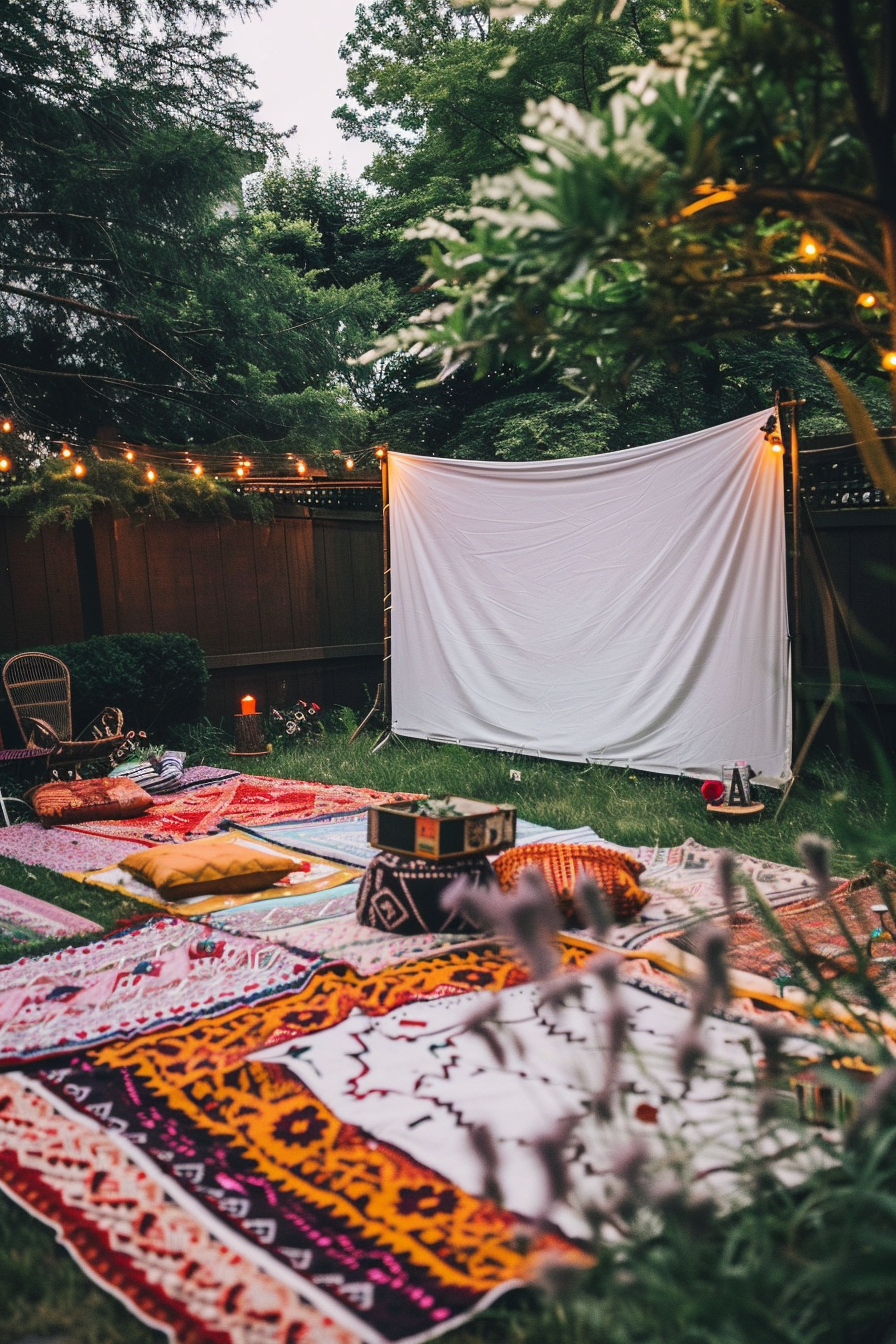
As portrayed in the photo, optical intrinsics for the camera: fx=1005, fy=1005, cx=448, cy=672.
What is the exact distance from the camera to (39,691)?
632 centimetres

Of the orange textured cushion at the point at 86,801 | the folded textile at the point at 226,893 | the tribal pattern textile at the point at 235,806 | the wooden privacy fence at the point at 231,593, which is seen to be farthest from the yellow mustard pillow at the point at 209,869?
the wooden privacy fence at the point at 231,593

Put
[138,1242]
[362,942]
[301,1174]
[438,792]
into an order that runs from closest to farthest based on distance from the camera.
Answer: [138,1242] → [301,1174] → [362,942] → [438,792]

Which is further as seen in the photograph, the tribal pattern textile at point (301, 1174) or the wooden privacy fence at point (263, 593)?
the wooden privacy fence at point (263, 593)

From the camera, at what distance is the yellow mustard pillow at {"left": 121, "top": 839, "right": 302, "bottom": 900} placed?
3900mm

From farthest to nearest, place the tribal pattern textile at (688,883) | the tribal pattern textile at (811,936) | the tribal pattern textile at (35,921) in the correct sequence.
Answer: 1. the tribal pattern textile at (35,921)
2. the tribal pattern textile at (688,883)
3. the tribal pattern textile at (811,936)

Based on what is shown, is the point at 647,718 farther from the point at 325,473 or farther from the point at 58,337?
the point at 58,337

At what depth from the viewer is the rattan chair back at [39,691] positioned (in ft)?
20.1

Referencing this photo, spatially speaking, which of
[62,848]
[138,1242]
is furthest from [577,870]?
[62,848]

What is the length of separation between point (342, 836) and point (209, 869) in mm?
1072

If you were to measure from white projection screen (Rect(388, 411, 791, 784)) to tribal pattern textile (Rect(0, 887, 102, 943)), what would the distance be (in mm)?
3326

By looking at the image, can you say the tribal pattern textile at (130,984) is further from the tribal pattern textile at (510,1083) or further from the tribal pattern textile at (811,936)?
the tribal pattern textile at (811,936)

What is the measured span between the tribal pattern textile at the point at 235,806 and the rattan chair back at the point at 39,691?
87 cm

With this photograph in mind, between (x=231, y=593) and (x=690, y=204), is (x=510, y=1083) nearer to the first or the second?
(x=690, y=204)

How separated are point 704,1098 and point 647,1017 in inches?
20.8
